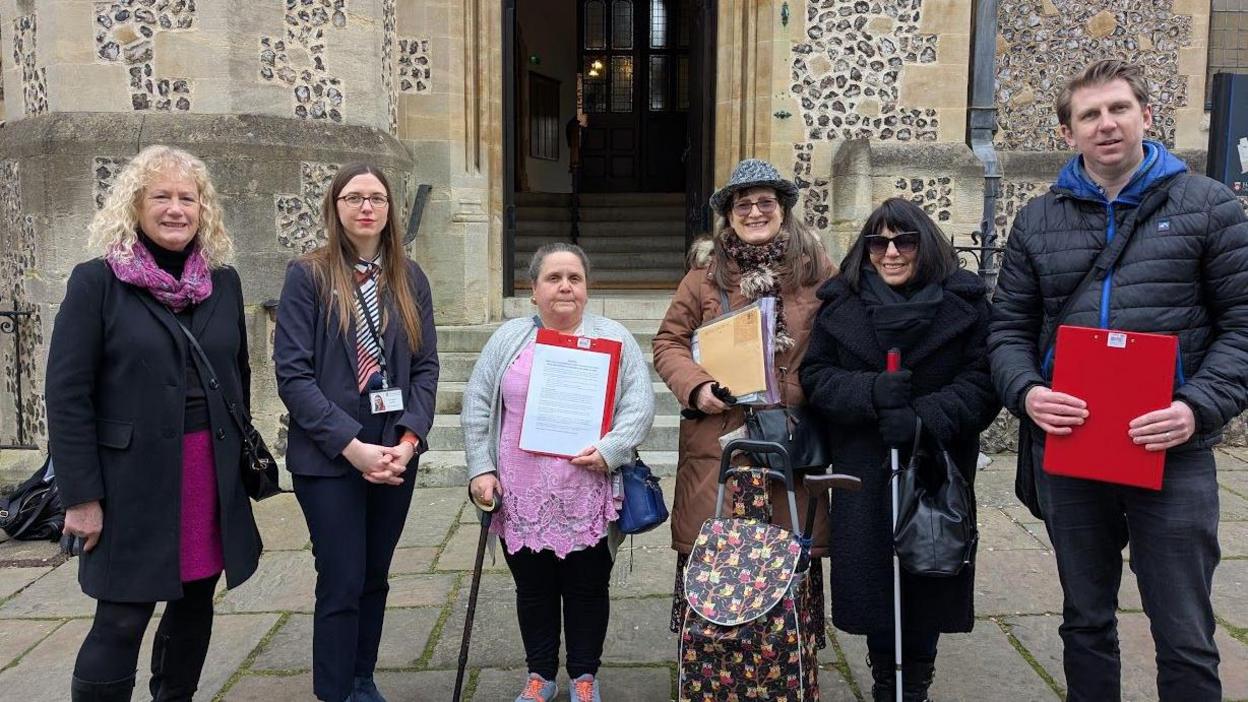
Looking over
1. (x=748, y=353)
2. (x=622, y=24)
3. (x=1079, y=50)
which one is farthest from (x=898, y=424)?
(x=622, y=24)

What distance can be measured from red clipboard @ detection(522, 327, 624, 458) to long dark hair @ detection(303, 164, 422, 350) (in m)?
0.43

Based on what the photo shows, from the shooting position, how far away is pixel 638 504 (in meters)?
2.78

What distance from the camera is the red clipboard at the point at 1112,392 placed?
2158 mm

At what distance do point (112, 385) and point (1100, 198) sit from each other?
104 inches

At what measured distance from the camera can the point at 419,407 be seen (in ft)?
9.19

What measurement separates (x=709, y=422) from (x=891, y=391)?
592mm

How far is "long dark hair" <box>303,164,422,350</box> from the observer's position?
8.75 feet

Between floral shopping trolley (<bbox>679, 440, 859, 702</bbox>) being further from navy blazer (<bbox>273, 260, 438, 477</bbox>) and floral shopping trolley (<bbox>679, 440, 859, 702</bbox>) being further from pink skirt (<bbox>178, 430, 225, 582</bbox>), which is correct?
pink skirt (<bbox>178, 430, 225, 582</bbox>)

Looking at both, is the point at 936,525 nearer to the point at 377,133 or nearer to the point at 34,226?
the point at 377,133

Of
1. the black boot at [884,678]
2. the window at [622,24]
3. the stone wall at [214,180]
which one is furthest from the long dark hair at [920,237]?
the window at [622,24]

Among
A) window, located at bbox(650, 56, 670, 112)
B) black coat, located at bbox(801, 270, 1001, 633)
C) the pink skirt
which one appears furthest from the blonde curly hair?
window, located at bbox(650, 56, 670, 112)

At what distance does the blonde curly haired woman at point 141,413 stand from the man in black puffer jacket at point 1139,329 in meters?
2.21

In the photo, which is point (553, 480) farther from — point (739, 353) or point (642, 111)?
point (642, 111)

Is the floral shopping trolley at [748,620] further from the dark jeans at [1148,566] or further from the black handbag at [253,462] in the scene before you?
the black handbag at [253,462]
